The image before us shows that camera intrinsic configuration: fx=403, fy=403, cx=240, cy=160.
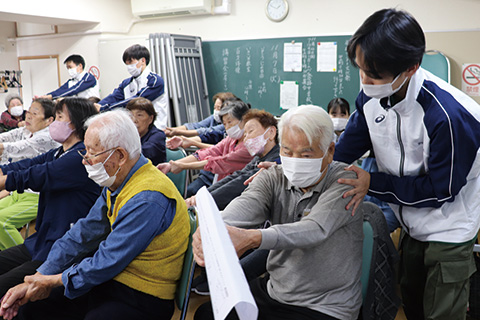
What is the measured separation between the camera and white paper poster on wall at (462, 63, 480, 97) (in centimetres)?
495

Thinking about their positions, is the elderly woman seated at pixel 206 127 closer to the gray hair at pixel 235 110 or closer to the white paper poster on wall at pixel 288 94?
the gray hair at pixel 235 110

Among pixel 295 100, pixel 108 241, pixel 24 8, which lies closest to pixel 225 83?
pixel 295 100

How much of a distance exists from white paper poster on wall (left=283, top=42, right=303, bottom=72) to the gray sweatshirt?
4.67 m

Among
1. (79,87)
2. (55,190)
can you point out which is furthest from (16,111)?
(55,190)

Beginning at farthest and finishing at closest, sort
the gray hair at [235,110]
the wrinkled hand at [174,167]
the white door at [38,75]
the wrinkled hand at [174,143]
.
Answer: the white door at [38,75] → the wrinkled hand at [174,143] → the gray hair at [235,110] → the wrinkled hand at [174,167]

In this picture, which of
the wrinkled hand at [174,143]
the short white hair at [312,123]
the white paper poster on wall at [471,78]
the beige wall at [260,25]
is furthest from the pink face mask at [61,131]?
the white paper poster on wall at [471,78]

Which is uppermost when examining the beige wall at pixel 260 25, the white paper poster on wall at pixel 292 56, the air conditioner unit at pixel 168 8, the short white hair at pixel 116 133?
the air conditioner unit at pixel 168 8

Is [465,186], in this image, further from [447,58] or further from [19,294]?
[447,58]

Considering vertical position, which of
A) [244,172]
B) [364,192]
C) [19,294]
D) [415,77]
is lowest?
[19,294]

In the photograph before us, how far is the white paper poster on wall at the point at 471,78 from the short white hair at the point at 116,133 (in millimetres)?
4718

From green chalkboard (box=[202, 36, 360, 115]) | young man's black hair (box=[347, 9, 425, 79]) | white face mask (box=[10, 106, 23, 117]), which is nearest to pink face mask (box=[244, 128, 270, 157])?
young man's black hair (box=[347, 9, 425, 79])

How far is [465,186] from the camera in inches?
55.9

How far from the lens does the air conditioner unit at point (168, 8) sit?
6.12 m

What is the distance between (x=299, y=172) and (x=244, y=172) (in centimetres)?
110
